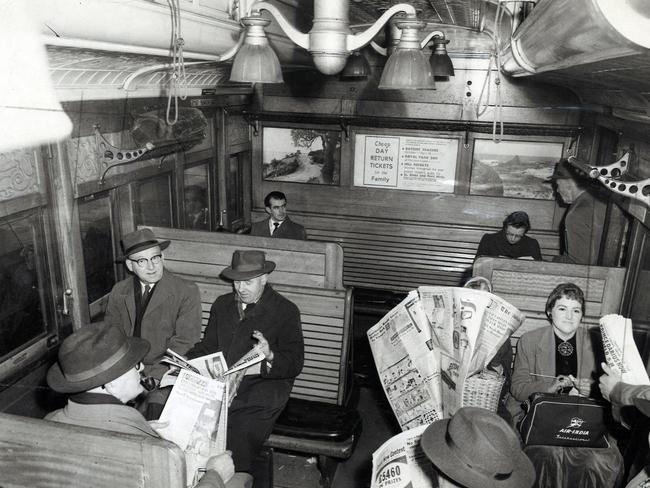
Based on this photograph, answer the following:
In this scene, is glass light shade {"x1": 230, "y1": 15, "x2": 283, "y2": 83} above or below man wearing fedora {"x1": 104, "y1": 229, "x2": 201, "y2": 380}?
above

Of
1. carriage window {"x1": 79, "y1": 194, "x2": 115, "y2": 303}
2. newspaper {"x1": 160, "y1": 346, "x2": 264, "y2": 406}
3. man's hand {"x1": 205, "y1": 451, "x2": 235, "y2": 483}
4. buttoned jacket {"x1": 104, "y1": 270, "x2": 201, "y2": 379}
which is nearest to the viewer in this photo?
man's hand {"x1": 205, "y1": 451, "x2": 235, "y2": 483}

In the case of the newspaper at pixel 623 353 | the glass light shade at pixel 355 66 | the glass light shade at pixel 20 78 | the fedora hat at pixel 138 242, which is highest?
the glass light shade at pixel 355 66

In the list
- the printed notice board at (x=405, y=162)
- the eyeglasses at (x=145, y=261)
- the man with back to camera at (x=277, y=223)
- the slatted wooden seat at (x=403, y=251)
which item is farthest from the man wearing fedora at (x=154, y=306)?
the printed notice board at (x=405, y=162)

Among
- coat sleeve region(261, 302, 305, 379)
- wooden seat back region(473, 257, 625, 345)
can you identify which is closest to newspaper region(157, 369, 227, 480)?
coat sleeve region(261, 302, 305, 379)

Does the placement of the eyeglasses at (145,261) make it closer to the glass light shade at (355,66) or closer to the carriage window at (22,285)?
the carriage window at (22,285)

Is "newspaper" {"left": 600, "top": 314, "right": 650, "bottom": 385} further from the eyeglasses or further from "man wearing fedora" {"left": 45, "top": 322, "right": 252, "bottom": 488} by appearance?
the eyeglasses

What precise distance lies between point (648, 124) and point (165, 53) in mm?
3462

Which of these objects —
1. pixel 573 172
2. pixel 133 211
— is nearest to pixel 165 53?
pixel 133 211

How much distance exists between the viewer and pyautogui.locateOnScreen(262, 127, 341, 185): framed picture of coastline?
816 cm

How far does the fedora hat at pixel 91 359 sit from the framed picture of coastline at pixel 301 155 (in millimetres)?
5985

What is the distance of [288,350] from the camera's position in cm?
372

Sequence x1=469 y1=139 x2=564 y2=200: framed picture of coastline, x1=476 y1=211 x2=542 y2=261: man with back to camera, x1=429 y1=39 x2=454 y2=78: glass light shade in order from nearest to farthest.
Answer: x1=476 y1=211 x2=542 y2=261: man with back to camera < x1=429 y1=39 x2=454 y2=78: glass light shade < x1=469 y1=139 x2=564 y2=200: framed picture of coastline

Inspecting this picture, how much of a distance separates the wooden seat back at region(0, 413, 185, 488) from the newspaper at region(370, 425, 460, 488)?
40.3 inches

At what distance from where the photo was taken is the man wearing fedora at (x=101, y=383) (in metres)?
2.36
